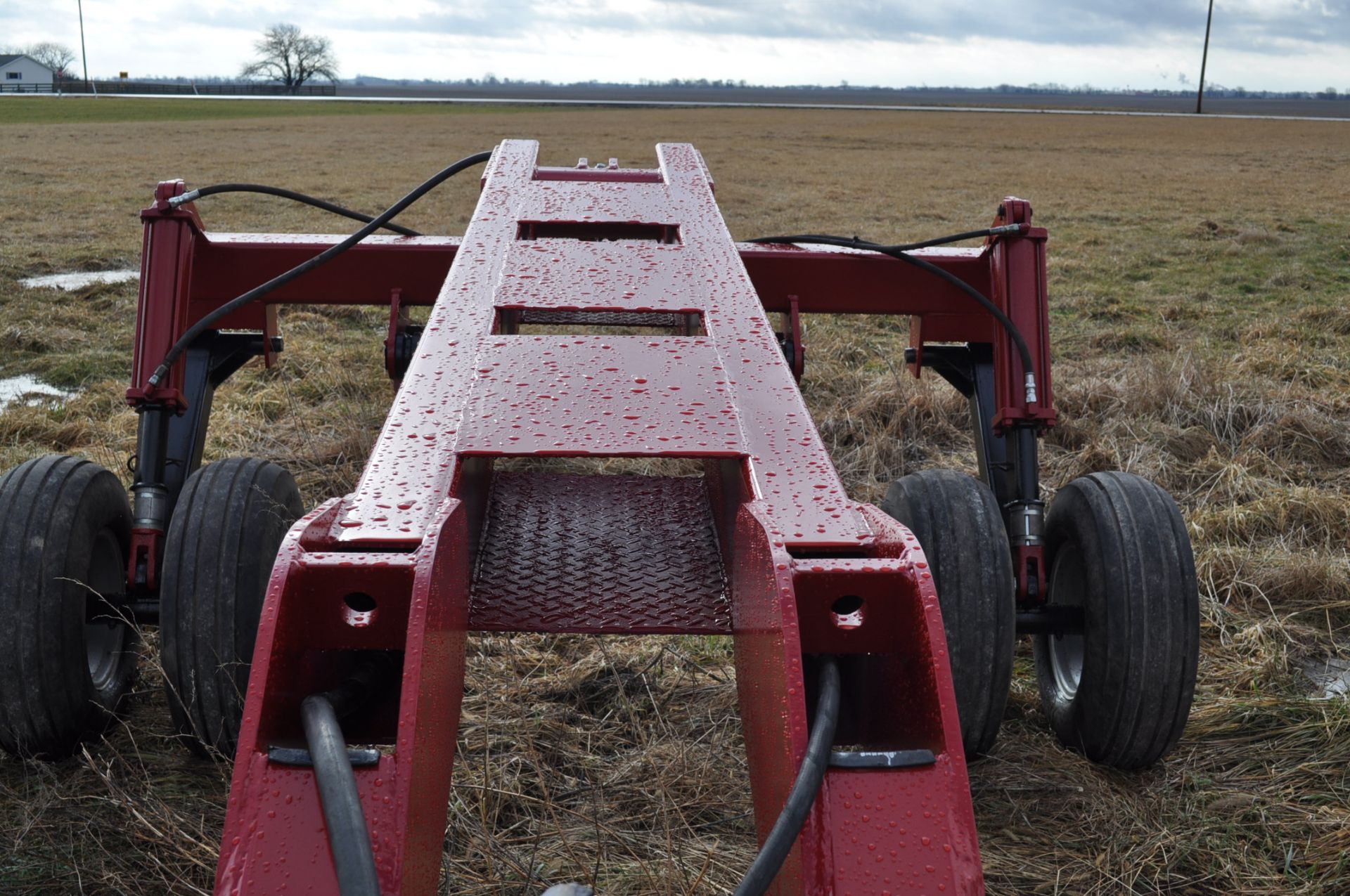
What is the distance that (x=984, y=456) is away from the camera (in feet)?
9.86

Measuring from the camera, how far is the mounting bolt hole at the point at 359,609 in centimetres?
132

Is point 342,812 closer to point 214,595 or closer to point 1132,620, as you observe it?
point 214,595

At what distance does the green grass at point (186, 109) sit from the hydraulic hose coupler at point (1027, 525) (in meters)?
36.7

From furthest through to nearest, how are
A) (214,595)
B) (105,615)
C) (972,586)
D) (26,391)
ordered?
(26,391), (105,615), (972,586), (214,595)

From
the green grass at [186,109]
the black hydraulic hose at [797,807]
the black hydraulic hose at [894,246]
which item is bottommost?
the black hydraulic hose at [797,807]

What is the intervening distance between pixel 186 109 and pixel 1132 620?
168ft

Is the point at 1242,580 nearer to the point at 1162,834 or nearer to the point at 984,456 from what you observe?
the point at 984,456

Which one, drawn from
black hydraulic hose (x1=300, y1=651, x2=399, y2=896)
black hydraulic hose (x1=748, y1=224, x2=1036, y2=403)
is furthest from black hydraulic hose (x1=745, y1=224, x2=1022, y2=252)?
black hydraulic hose (x1=300, y1=651, x2=399, y2=896)

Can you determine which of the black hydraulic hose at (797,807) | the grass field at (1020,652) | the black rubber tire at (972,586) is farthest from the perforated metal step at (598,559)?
the black hydraulic hose at (797,807)

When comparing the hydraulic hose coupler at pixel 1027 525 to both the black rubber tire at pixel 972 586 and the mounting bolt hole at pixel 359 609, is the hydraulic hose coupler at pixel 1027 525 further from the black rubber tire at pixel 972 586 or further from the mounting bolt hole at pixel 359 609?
the mounting bolt hole at pixel 359 609

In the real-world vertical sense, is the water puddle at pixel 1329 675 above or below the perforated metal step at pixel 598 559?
below

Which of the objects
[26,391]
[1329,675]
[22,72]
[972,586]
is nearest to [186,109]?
[26,391]

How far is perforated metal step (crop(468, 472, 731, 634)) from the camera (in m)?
1.98

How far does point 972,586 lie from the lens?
7.26 feet
